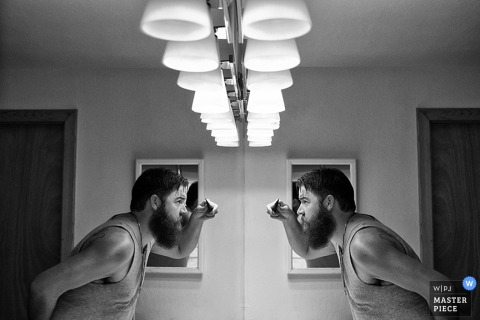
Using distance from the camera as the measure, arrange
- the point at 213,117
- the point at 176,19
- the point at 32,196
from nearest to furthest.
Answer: the point at 176,19
the point at 32,196
the point at 213,117

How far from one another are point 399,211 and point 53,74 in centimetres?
52

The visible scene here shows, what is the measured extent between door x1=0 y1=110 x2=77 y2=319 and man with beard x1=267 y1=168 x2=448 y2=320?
1.05 ft

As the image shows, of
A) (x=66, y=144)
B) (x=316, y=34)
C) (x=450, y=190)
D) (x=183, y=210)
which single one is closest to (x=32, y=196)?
(x=66, y=144)

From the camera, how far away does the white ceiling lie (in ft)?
1.56

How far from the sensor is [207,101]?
Result: 1.88ft

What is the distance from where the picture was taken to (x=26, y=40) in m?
0.48

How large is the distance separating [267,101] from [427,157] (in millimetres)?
274

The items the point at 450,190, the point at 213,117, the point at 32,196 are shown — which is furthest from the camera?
the point at 450,190

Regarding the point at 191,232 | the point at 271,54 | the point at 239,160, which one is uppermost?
the point at 271,54

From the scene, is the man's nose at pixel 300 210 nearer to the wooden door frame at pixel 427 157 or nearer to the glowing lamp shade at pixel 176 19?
the wooden door frame at pixel 427 157

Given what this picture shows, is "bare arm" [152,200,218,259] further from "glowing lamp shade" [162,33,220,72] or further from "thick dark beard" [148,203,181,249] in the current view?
"glowing lamp shade" [162,33,220,72]

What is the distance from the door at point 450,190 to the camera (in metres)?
0.67

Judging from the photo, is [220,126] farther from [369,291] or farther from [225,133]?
[369,291]

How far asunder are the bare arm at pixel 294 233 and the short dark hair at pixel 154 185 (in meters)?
0.17
